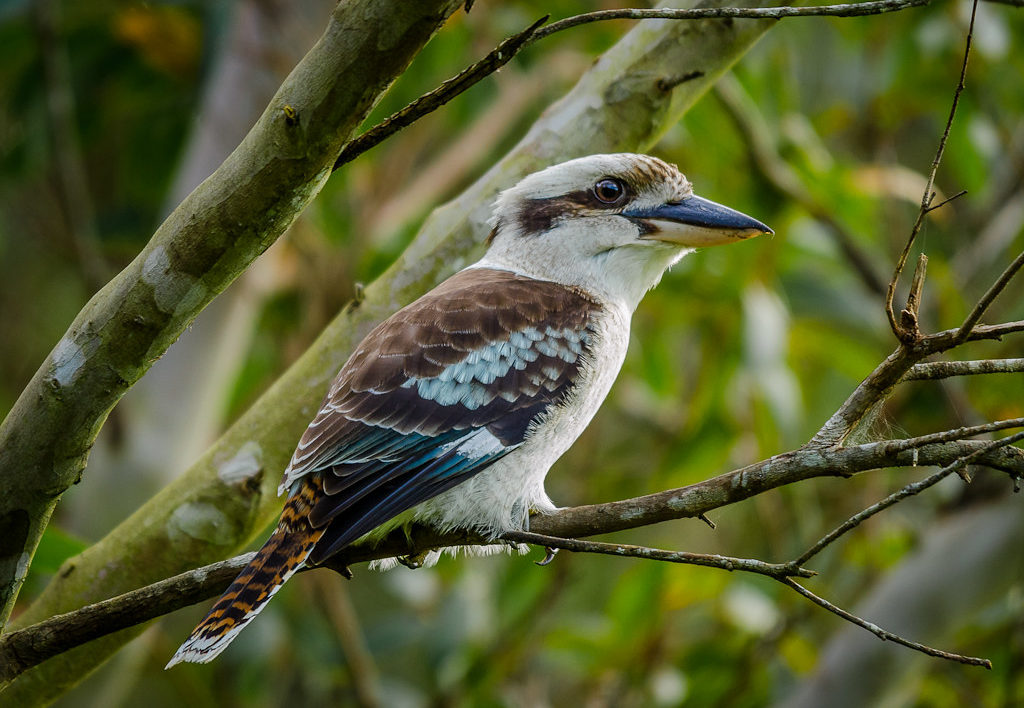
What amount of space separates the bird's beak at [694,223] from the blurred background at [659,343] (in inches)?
50.2

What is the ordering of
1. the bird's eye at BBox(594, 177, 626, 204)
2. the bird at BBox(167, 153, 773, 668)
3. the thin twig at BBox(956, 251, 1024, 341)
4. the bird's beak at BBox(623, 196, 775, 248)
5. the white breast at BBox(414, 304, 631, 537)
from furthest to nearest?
the bird's eye at BBox(594, 177, 626, 204) → the bird's beak at BBox(623, 196, 775, 248) → the white breast at BBox(414, 304, 631, 537) → the bird at BBox(167, 153, 773, 668) → the thin twig at BBox(956, 251, 1024, 341)

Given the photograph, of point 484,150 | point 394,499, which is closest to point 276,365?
point 484,150

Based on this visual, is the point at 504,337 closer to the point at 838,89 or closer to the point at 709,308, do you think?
the point at 709,308

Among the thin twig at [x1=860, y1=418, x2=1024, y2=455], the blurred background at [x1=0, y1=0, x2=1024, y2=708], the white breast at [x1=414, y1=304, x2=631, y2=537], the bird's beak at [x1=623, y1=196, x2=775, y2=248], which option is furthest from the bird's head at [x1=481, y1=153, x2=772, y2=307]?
the blurred background at [x1=0, y1=0, x2=1024, y2=708]

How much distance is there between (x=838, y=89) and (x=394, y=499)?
4.43 metres

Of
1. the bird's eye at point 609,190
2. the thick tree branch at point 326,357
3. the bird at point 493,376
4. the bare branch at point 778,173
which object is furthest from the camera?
the bare branch at point 778,173

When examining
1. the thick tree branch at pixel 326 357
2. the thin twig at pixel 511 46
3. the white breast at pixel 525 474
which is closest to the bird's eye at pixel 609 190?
the thick tree branch at pixel 326 357

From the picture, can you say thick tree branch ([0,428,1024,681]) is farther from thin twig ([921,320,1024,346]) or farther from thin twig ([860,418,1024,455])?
thin twig ([921,320,1024,346])

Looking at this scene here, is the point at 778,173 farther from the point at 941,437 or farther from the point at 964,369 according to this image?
the point at 941,437

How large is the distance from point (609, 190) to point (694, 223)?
21 cm

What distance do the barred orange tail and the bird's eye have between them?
39.8 inches

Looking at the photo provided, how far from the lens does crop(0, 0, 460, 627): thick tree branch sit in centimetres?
134

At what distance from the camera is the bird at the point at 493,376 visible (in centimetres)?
184

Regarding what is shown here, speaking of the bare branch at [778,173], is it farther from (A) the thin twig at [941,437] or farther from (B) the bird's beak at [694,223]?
(A) the thin twig at [941,437]
